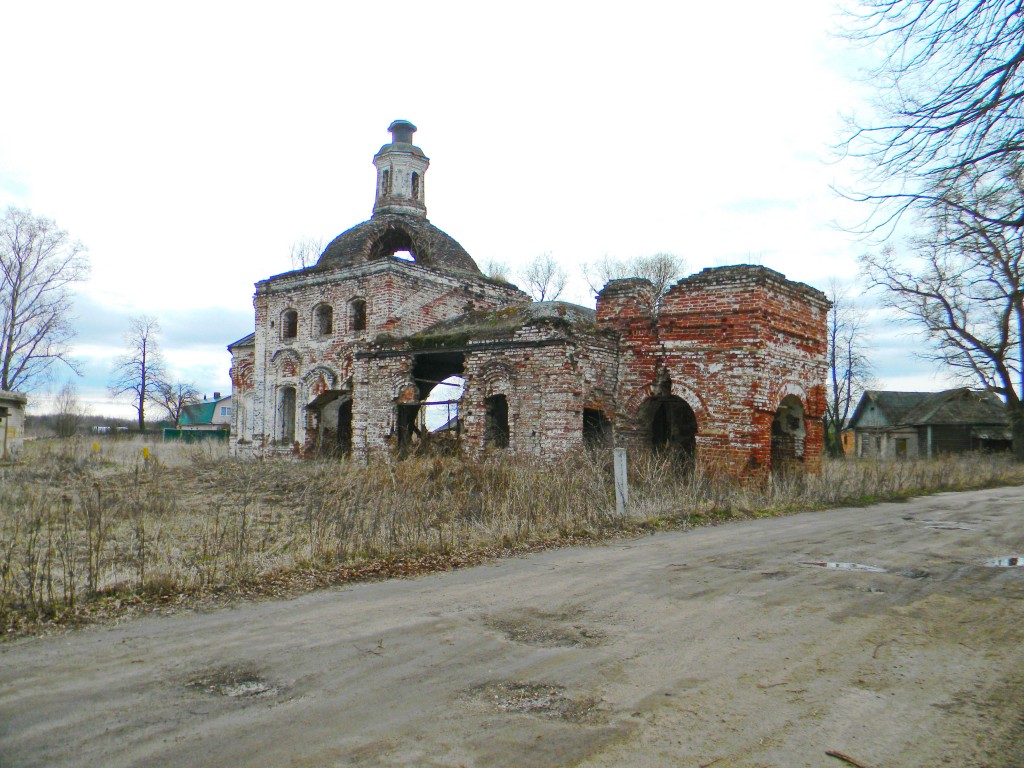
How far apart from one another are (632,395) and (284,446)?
46.5 feet

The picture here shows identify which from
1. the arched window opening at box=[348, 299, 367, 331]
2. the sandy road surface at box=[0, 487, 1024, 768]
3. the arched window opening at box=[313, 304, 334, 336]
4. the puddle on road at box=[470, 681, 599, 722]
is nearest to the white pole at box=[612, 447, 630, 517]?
the sandy road surface at box=[0, 487, 1024, 768]

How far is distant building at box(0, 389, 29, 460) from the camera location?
23.4 m

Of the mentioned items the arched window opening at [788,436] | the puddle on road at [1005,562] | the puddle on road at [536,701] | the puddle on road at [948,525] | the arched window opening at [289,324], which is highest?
the arched window opening at [289,324]

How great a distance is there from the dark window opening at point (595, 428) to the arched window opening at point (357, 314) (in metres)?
9.99

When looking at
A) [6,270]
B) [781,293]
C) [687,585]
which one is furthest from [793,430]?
[6,270]

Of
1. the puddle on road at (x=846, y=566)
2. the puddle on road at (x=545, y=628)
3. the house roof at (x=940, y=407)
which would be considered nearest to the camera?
the puddle on road at (x=545, y=628)

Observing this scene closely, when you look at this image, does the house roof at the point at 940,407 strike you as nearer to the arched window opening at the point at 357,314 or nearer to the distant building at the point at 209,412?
the arched window opening at the point at 357,314

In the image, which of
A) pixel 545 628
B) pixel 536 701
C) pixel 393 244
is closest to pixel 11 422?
pixel 393 244

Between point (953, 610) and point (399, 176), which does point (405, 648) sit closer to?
point (953, 610)

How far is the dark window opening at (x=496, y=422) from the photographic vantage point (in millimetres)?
16875

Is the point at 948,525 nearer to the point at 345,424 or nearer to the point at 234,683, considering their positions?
the point at 234,683

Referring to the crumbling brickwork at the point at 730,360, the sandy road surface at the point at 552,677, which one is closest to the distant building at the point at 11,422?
the crumbling brickwork at the point at 730,360

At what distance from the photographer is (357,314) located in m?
24.2

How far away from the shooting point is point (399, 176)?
27203mm
